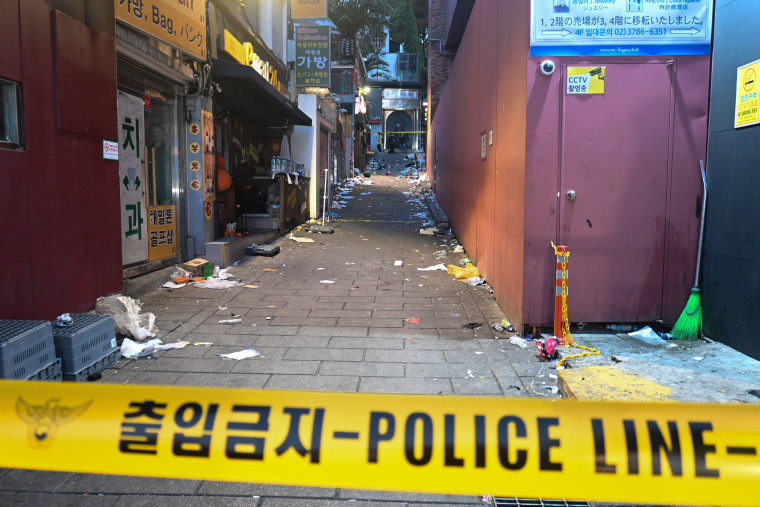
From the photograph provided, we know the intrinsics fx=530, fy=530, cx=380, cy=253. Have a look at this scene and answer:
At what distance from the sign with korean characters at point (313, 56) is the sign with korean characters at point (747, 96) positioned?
41.8ft

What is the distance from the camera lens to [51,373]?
4.02 m

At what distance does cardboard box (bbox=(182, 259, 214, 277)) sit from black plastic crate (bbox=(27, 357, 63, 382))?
4.34m

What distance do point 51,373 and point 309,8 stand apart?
12846 mm

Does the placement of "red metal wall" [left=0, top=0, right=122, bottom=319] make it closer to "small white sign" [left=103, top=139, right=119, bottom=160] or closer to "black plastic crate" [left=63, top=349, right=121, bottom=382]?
"small white sign" [left=103, top=139, right=119, bottom=160]

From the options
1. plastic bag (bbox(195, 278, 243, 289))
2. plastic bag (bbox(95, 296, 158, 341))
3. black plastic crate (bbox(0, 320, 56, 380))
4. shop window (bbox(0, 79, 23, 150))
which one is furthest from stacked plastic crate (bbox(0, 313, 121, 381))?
plastic bag (bbox(195, 278, 243, 289))

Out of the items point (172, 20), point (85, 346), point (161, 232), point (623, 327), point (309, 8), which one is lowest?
point (623, 327)

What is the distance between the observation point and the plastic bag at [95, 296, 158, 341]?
17.8 feet

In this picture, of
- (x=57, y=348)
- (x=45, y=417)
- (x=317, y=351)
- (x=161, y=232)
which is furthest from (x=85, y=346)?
(x=161, y=232)

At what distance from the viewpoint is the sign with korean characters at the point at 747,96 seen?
177 inches

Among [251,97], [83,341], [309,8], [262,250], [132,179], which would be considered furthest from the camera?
[309,8]

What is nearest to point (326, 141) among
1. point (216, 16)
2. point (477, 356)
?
point (216, 16)

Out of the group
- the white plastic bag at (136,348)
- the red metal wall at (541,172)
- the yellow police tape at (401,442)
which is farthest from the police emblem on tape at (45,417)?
the red metal wall at (541,172)

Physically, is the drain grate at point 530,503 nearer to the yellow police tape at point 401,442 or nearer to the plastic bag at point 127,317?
the yellow police tape at point 401,442

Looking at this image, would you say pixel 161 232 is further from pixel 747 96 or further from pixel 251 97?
pixel 747 96
